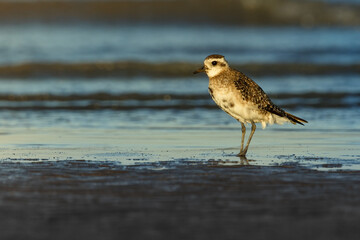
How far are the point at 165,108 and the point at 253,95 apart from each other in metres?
4.30

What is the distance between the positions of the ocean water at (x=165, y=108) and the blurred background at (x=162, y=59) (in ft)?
0.14

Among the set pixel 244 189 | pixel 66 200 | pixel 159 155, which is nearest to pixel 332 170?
pixel 244 189

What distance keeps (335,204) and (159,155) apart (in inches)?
124

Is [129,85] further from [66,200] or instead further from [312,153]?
[66,200]

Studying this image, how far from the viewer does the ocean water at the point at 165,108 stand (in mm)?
8922

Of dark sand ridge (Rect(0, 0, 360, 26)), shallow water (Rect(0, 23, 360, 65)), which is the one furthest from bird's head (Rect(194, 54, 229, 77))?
dark sand ridge (Rect(0, 0, 360, 26))

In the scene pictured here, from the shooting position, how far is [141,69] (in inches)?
774

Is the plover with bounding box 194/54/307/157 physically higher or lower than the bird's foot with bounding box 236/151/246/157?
higher

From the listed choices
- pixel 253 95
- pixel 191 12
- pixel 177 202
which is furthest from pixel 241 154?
pixel 191 12

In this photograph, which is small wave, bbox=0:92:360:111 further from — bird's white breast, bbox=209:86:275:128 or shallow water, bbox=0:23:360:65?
shallow water, bbox=0:23:360:65

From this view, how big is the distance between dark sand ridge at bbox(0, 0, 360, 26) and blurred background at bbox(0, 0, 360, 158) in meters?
0.06

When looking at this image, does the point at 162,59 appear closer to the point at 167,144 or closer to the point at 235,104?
the point at 167,144

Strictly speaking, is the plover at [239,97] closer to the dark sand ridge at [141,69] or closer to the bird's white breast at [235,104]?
the bird's white breast at [235,104]

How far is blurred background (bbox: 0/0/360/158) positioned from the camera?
1274 centimetres
